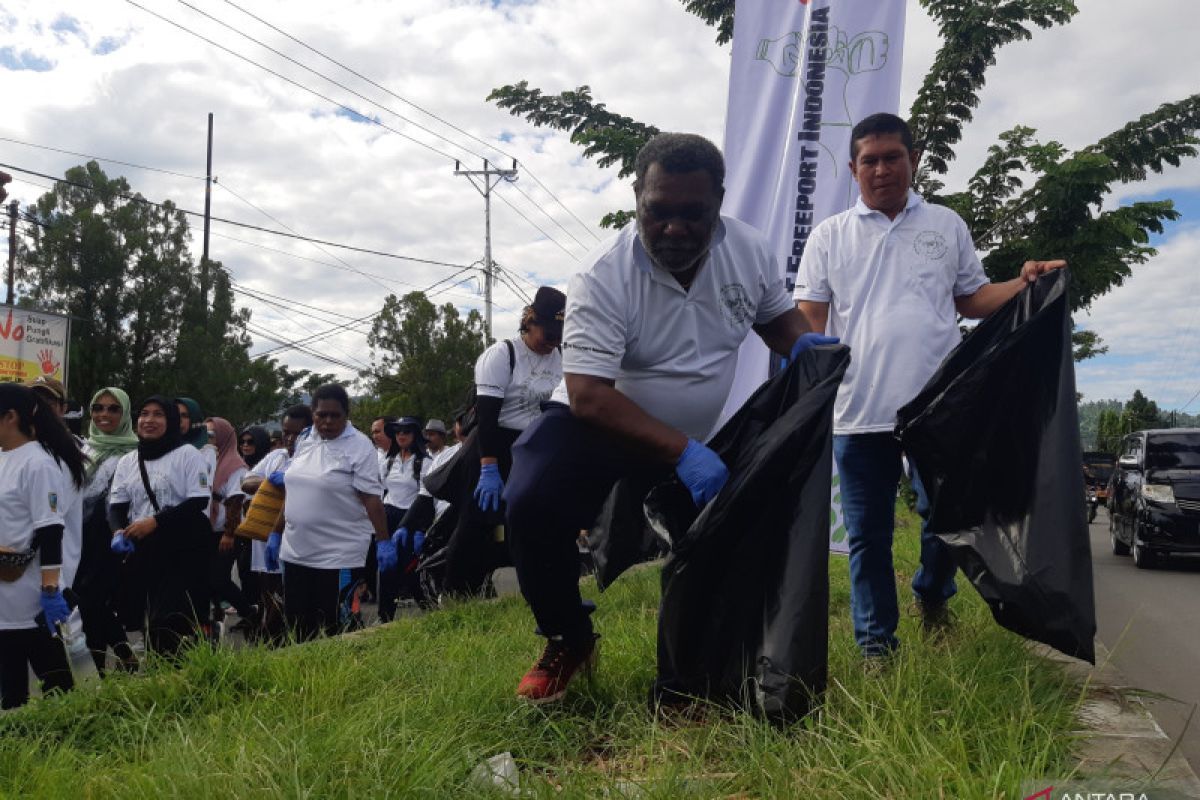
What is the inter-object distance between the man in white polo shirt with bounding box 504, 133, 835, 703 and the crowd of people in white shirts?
92.4 inches

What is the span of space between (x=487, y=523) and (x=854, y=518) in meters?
3.14

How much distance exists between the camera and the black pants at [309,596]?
562 centimetres

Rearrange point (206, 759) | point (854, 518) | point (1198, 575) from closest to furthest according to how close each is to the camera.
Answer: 1. point (206, 759)
2. point (854, 518)
3. point (1198, 575)

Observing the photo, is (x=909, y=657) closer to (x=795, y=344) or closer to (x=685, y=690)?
(x=685, y=690)

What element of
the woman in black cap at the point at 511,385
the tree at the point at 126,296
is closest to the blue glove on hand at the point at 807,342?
the woman in black cap at the point at 511,385

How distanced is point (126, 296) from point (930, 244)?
31.3m

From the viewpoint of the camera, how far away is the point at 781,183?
19.8 ft

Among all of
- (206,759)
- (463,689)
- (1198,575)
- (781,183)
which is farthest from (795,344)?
(1198,575)

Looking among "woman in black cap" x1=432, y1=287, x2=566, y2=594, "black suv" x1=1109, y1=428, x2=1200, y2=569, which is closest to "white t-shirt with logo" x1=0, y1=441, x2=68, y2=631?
"woman in black cap" x1=432, y1=287, x2=566, y2=594

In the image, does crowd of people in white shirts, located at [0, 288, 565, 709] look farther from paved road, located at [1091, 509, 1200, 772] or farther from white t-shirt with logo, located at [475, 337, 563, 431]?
paved road, located at [1091, 509, 1200, 772]

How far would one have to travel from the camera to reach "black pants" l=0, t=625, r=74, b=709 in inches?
166

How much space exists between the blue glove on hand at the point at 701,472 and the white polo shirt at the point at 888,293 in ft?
3.25

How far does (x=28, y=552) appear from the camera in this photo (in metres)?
4.30

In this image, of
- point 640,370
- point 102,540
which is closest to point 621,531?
point 640,370
